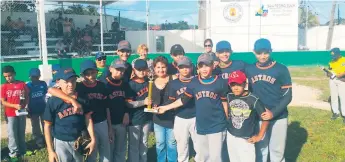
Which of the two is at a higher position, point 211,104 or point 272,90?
point 272,90

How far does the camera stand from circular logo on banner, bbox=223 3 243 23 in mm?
26984

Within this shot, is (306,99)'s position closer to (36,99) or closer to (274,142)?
(274,142)

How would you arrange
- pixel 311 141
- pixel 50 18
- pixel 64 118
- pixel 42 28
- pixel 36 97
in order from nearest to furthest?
1. pixel 64 118
2. pixel 36 97
3. pixel 311 141
4. pixel 42 28
5. pixel 50 18

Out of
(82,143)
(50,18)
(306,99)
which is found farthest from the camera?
(50,18)

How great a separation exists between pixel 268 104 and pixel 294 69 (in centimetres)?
1746

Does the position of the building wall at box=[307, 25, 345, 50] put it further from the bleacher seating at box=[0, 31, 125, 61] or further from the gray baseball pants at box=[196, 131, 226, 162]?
the gray baseball pants at box=[196, 131, 226, 162]

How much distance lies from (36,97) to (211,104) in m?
3.80

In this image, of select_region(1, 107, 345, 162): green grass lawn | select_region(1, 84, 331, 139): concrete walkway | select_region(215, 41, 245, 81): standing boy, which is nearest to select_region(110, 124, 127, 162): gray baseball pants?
select_region(1, 107, 345, 162): green grass lawn

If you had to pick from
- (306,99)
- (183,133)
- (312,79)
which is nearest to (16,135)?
(183,133)

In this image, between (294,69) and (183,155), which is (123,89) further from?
(294,69)

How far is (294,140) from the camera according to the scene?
23.8 feet

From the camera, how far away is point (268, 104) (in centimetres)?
495

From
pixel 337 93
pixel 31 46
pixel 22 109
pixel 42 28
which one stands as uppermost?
pixel 42 28

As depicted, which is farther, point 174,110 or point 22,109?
point 22,109
